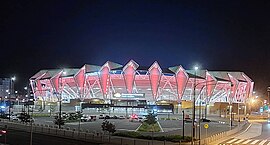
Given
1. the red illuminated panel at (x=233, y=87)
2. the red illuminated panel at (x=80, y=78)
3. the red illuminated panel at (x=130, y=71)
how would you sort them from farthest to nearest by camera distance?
the red illuminated panel at (x=233, y=87) < the red illuminated panel at (x=80, y=78) < the red illuminated panel at (x=130, y=71)

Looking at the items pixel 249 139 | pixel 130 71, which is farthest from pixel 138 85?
pixel 249 139

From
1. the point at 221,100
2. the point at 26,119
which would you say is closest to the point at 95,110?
the point at 221,100

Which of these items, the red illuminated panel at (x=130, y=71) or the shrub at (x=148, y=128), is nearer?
the shrub at (x=148, y=128)

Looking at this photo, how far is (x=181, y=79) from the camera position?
12681 centimetres

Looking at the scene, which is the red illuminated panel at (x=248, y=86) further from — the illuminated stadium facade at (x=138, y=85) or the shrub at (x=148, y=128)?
the shrub at (x=148, y=128)

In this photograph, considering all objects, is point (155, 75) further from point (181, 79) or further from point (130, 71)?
point (181, 79)

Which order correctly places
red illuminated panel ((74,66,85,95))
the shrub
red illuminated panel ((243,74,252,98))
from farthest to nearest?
red illuminated panel ((243,74,252,98))
red illuminated panel ((74,66,85,95))
the shrub

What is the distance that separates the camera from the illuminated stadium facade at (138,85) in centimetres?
12659

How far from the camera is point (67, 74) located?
13488cm

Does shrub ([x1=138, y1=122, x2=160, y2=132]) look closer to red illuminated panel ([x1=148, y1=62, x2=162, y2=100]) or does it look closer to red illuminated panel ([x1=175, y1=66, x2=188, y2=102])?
red illuminated panel ([x1=148, y1=62, x2=162, y2=100])

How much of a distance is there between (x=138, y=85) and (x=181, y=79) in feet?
54.1

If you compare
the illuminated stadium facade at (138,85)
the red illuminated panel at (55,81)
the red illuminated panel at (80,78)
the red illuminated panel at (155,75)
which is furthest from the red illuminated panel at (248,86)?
the red illuminated panel at (55,81)

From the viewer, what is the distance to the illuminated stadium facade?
12659 cm

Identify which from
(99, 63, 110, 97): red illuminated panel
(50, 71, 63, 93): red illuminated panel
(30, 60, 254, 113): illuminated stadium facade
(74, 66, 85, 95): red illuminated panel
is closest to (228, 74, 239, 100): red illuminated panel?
(30, 60, 254, 113): illuminated stadium facade
